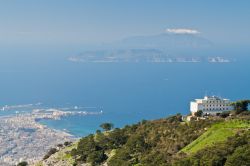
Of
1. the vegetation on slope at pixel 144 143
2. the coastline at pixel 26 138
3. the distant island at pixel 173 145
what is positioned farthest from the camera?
the coastline at pixel 26 138

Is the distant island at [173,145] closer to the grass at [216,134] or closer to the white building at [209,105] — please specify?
the grass at [216,134]

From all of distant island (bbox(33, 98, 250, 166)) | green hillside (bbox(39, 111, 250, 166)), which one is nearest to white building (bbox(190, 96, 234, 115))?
distant island (bbox(33, 98, 250, 166))

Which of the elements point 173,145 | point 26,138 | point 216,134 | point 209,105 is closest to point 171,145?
point 173,145

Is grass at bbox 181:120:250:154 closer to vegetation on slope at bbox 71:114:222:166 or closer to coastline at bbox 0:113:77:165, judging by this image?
vegetation on slope at bbox 71:114:222:166

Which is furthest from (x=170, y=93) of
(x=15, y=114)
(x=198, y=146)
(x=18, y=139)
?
(x=198, y=146)

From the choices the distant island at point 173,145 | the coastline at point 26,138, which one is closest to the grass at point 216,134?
the distant island at point 173,145

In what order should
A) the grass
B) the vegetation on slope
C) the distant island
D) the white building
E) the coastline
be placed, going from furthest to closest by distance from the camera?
the coastline → the white building → the vegetation on slope → the grass → the distant island

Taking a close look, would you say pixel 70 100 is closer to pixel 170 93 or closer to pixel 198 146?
pixel 170 93
